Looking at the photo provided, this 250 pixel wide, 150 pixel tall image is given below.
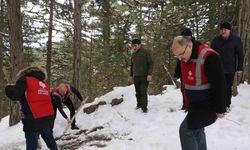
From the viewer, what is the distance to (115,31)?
19.9 m

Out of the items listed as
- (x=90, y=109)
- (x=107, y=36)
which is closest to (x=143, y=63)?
(x=90, y=109)

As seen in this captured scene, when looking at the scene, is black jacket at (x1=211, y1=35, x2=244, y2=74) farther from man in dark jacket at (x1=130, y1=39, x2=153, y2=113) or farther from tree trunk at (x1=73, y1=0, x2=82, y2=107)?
tree trunk at (x1=73, y1=0, x2=82, y2=107)

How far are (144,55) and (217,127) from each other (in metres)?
2.89

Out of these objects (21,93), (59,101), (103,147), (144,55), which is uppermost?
(144,55)

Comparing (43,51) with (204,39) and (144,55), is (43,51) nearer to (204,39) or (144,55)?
(204,39)

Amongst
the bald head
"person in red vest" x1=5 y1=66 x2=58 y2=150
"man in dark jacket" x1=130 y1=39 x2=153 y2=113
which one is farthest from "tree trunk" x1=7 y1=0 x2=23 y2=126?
"person in red vest" x1=5 y1=66 x2=58 y2=150

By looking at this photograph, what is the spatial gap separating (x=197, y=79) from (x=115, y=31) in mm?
16302

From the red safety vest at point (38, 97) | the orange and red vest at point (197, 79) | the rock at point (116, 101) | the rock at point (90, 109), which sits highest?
the orange and red vest at point (197, 79)

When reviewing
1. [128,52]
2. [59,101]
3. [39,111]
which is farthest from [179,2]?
[39,111]

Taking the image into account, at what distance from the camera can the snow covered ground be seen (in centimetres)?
682

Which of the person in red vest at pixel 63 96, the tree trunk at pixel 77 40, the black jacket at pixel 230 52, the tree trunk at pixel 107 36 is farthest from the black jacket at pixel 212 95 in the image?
the tree trunk at pixel 107 36

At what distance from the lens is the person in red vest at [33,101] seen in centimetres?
537

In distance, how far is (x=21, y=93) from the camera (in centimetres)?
529

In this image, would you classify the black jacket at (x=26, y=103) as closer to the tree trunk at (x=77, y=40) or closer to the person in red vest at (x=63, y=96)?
the person in red vest at (x=63, y=96)
